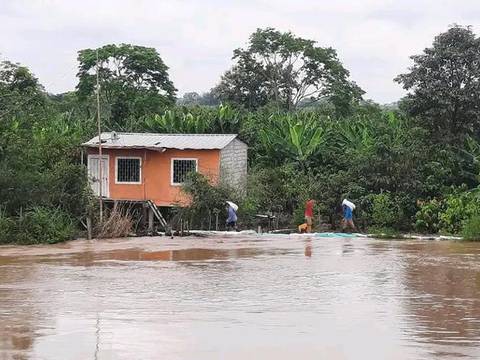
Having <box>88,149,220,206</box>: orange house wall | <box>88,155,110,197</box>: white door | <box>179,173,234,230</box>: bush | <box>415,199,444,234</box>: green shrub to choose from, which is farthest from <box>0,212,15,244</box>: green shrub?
<box>415,199,444,234</box>: green shrub

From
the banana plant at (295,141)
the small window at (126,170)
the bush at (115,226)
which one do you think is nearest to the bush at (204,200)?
the bush at (115,226)

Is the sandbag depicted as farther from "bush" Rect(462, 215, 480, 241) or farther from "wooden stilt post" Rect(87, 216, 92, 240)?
"wooden stilt post" Rect(87, 216, 92, 240)

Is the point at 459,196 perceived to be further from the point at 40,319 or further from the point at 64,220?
the point at 40,319

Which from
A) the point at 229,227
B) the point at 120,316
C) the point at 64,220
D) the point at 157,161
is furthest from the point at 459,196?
the point at 120,316

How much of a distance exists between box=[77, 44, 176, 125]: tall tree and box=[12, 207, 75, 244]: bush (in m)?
15.5

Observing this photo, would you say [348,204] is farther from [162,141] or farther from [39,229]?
[39,229]

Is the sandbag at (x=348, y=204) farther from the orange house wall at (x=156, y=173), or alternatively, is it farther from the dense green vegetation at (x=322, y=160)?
the orange house wall at (x=156, y=173)

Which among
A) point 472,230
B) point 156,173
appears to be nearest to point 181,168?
point 156,173

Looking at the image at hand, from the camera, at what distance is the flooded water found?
30.3ft

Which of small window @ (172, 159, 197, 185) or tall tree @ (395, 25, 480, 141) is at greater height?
tall tree @ (395, 25, 480, 141)

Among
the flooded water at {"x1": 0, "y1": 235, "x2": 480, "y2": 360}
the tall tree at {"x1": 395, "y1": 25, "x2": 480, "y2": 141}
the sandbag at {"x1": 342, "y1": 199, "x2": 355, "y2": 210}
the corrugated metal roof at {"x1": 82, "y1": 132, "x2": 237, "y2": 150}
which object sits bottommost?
the flooded water at {"x1": 0, "y1": 235, "x2": 480, "y2": 360}

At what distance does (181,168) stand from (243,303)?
15.2 m

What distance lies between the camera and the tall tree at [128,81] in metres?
40.0

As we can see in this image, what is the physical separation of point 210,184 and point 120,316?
47.8 ft
